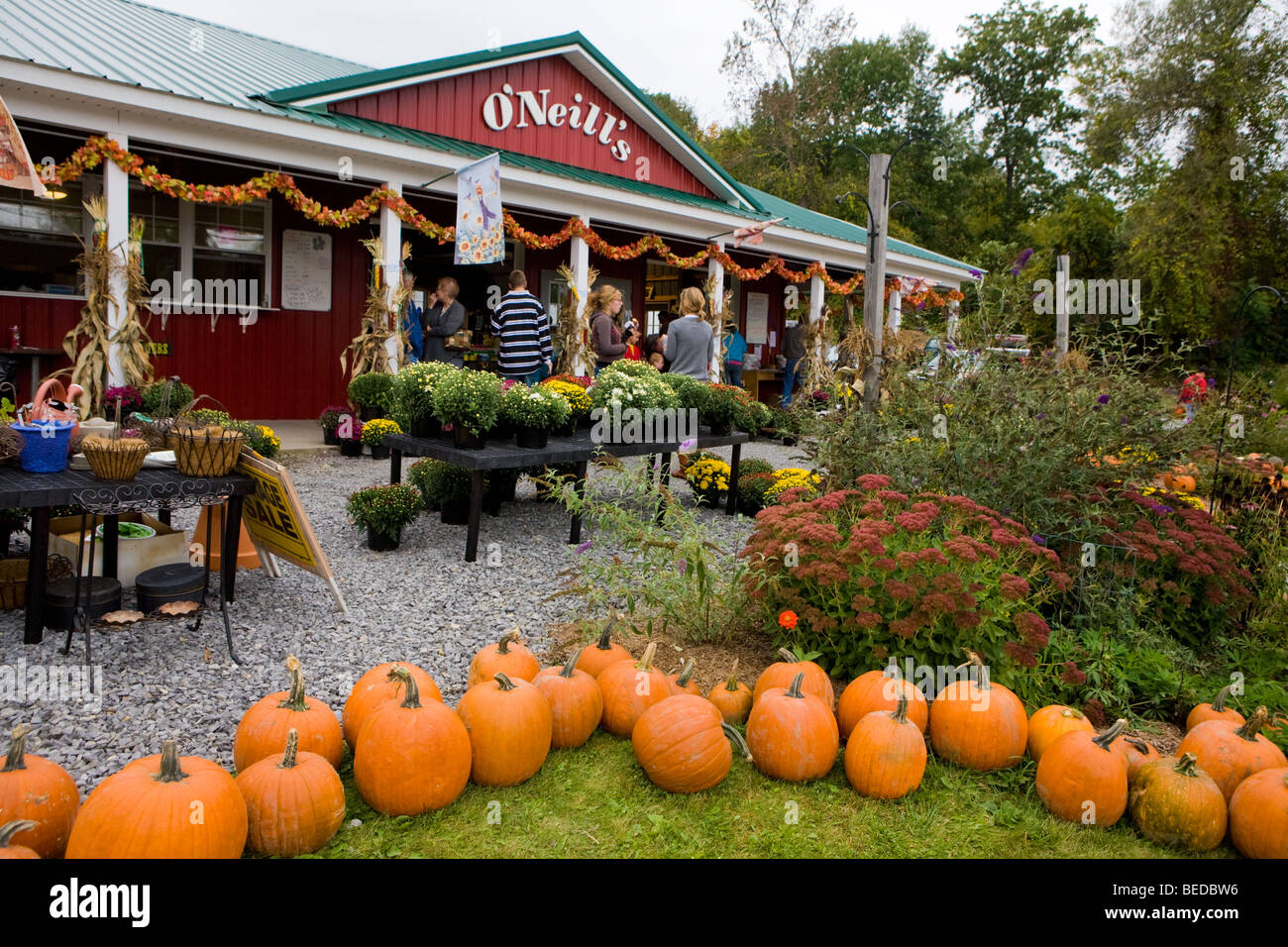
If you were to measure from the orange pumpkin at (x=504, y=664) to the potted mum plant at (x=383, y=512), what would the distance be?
2.77 meters

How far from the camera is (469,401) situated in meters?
5.95

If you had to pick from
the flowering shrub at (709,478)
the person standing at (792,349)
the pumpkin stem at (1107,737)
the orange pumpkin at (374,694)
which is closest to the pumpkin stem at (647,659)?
the orange pumpkin at (374,694)

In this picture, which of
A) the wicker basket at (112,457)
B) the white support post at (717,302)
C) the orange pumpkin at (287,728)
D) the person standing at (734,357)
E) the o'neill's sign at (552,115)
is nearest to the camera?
the orange pumpkin at (287,728)

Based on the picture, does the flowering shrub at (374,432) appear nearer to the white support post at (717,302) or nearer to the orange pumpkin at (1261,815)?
the white support post at (717,302)

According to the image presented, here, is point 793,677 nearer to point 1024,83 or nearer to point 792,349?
point 792,349

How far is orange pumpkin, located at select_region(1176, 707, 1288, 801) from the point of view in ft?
9.83

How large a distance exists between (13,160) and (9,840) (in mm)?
4145

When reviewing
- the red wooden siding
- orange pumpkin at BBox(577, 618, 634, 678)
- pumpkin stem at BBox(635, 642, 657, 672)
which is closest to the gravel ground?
orange pumpkin at BBox(577, 618, 634, 678)

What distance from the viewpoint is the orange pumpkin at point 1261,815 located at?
→ 8.90 ft

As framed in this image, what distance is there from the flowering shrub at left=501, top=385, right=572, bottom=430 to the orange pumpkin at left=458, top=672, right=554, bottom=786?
342 centimetres

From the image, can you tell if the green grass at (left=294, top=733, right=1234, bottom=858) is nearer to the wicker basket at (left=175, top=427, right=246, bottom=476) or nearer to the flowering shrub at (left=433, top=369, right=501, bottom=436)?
the wicker basket at (left=175, top=427, right=246, bottom=476)

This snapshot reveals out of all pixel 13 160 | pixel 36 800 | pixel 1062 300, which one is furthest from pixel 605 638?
pixel 1062 300

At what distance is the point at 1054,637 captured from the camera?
13.3 ft

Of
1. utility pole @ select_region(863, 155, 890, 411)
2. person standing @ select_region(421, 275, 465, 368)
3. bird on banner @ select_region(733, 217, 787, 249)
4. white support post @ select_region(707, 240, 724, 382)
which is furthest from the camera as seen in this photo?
white support post @ select_region(707, 240, 724, 382)
